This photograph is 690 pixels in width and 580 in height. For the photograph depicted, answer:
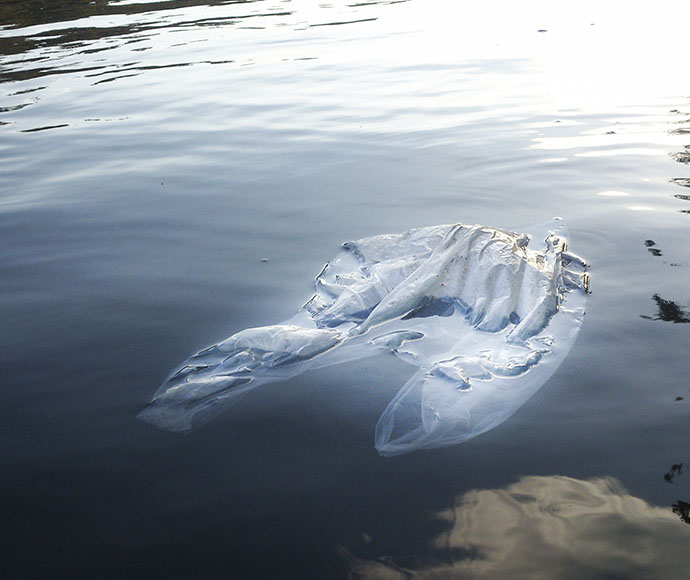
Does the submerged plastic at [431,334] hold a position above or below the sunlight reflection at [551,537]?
above

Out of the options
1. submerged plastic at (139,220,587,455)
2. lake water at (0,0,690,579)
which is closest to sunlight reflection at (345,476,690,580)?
lake water at (0,0,690,579)

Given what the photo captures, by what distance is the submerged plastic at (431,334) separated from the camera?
2.75 meters

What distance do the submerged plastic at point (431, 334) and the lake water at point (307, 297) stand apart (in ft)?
0.33

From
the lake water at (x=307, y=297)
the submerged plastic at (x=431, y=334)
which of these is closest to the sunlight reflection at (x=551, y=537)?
the lake water at (x=307, y=297)

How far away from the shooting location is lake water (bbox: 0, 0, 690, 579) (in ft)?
7.15

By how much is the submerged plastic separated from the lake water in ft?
0.33

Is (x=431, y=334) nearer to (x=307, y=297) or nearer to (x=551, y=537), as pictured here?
(x=307, y=297)

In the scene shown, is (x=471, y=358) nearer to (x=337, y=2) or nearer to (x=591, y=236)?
(x=591, y=236)

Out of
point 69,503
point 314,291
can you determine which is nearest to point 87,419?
point 69,503

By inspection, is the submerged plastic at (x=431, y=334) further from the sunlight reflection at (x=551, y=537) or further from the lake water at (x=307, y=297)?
the sunlight reflection at (x=551, y=537)

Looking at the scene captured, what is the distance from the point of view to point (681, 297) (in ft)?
11.6

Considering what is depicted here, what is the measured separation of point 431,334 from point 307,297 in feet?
2.62

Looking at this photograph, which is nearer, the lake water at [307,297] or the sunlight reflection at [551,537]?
the sunlight reflection at [551,537]

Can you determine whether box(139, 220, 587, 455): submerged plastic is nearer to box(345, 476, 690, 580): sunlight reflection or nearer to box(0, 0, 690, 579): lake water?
box(0, 0, 690, 579): lake water
